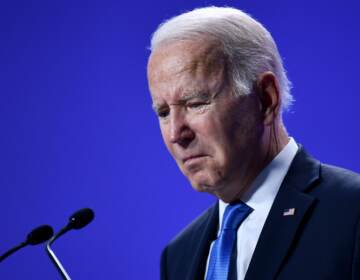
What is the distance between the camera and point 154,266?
3506 millimetres

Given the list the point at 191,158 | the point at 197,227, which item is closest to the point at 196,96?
the point at 191,158

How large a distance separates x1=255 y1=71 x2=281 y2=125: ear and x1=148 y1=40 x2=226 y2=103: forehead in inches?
5.1

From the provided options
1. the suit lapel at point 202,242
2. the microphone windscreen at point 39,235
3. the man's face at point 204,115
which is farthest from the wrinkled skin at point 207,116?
the microphone windscreen at point 39,235

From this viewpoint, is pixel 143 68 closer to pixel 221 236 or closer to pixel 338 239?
pixel 221 236

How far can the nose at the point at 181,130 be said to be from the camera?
1863 mm

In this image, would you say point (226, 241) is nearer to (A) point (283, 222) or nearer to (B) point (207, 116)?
(A) point (283, 222)

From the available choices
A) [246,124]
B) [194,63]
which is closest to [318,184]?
[246,124]

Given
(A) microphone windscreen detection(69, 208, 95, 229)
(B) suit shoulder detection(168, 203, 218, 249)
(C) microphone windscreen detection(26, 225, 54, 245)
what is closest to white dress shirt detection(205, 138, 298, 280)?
(B) suit shoulder detection(168, 203, 218, 249)

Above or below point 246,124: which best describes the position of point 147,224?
below

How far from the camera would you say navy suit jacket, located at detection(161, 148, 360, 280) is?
5.51 feet

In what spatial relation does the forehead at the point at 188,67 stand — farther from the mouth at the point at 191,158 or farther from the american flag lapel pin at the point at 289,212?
the american flag lapel pin at the point at 289,212

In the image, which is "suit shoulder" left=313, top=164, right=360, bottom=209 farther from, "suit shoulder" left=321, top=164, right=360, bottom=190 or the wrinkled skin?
the wrinkled skin

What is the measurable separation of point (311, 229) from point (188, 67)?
53 cm

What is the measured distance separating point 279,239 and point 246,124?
33 cm
